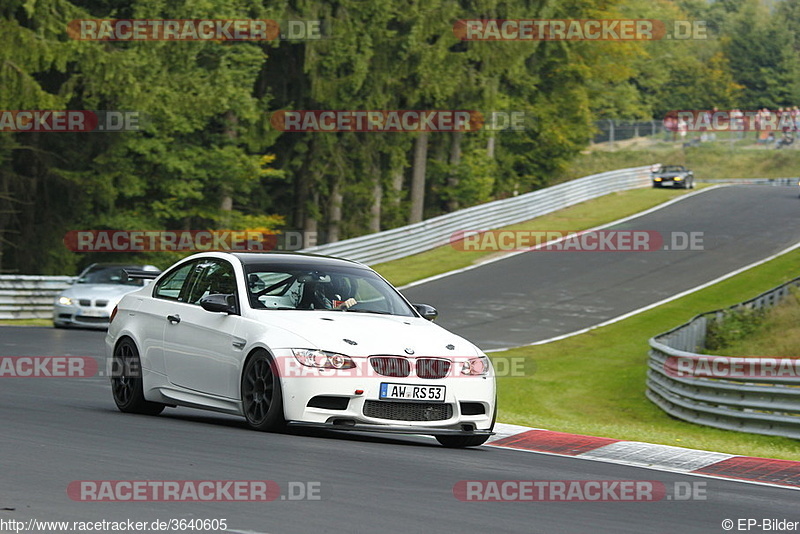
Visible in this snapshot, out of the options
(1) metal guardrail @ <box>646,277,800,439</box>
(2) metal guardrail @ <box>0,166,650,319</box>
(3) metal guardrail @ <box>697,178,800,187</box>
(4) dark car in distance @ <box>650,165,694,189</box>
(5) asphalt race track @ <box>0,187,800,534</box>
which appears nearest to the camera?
(5) asphalt race track @ <box>0,187,800,534</box>

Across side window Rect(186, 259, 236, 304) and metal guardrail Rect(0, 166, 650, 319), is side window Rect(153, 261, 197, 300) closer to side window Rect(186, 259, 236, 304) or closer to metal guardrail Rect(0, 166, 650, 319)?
side window Rect(186, 259, 236, 304)

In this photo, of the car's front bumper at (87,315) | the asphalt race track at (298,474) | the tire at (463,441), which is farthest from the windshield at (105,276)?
the tire at (463,441)

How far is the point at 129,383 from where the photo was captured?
40.6ft

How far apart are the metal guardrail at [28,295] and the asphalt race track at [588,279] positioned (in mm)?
8836

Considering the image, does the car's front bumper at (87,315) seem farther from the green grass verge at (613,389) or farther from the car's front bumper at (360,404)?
the car's front bumper at (360,404)

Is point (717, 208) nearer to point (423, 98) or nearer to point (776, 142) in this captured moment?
point (423, 98)

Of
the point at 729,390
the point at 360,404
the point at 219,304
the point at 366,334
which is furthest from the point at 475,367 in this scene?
the point at 729,390

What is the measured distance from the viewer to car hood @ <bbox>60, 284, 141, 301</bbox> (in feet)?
89.0

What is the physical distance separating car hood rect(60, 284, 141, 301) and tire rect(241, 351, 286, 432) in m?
16.6

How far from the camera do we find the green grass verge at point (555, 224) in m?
40.1

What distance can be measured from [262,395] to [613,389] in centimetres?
1437

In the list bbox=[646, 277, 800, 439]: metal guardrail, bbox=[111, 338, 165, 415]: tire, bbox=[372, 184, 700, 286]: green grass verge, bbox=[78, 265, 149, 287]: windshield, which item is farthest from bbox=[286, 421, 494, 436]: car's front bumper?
bbox=[372, 184, 700, 286]: green grass verge

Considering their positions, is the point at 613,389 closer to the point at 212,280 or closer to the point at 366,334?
the point at 212,280

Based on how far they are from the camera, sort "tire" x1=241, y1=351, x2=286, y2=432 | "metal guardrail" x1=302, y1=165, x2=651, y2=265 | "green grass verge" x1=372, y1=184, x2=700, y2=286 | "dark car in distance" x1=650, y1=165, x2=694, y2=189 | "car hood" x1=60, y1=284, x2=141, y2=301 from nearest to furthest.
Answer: "tire" x1=241, y1=351, x2=286, y2=432 → "car hood" x1=60, y1=284, x2=141, y2=301 → "green grass verge" x1=372, y1=184, x2=700, y2=286 → "metal guardrail" x1=302, y1=165, x2=651, y2=265 → "dark car in distance" x1=650, y1=165, x2=694, y2=189
